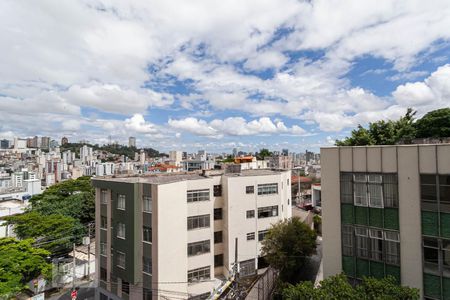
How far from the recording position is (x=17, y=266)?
85.0ft

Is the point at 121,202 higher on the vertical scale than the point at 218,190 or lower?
lower

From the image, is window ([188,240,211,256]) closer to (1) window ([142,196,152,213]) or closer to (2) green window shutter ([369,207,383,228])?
(1) window ([142,196,152,213])

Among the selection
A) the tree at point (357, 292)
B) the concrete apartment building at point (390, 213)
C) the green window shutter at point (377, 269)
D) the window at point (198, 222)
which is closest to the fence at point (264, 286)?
the window at point (198, 222)

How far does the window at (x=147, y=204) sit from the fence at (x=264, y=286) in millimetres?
11849

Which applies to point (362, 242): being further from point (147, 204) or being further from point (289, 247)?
point (147, 204)

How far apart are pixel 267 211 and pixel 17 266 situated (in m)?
25.8

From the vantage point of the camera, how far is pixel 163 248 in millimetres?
21375

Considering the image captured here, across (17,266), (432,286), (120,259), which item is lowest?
(17,266)

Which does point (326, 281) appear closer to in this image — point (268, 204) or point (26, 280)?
point (268, 204)

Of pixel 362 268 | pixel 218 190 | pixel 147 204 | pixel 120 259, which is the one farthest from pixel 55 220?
pixel 362 268

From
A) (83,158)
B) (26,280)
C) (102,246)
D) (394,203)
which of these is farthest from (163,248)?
(83,158)

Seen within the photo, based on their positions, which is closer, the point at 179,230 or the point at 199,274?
the point at 179,230

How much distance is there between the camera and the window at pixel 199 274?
78.9 feet

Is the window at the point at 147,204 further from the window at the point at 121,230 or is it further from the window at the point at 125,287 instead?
the window at the point at 125,287
